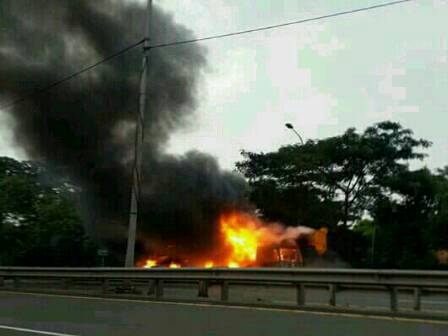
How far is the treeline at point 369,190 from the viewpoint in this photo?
112 feet

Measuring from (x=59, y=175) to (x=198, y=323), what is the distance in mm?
21984

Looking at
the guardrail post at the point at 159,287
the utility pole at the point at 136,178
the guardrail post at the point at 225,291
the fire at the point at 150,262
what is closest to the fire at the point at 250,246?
the fire at the point at 150,262

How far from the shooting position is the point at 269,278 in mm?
12406

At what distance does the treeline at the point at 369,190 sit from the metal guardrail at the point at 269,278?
1780 cm

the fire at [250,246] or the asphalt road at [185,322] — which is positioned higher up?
the fire at [250,246]

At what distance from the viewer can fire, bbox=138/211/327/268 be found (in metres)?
25.5

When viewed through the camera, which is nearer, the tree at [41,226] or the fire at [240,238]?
the fire at [240,238]

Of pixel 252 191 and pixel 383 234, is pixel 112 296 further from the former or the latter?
pixel 383 234

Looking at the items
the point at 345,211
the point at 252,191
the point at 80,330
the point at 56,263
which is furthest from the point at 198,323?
the point at 345,211

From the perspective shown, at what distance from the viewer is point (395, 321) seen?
925 centimetres

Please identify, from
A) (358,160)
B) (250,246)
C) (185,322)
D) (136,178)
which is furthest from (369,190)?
(185,322)

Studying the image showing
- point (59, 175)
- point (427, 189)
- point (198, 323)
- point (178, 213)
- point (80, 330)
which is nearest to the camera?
point (80, 330)

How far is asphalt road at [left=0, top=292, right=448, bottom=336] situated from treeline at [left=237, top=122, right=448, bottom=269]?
21.8m

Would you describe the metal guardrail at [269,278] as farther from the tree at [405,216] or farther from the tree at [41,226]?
the tree at [405,216]
